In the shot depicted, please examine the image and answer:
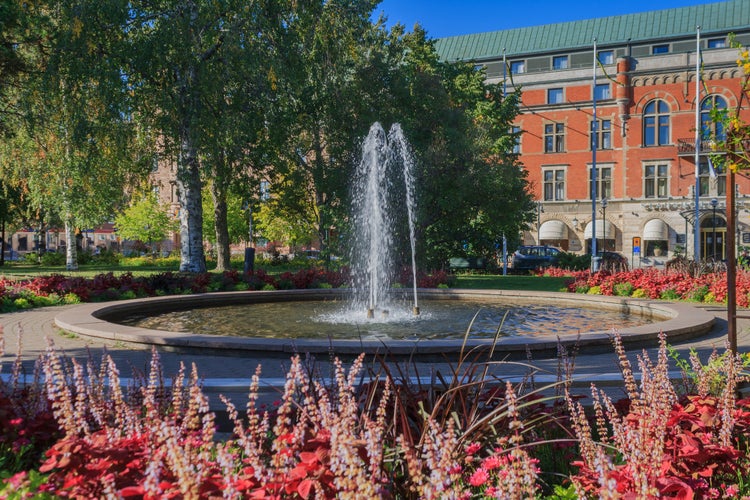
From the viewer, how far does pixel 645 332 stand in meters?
9.20

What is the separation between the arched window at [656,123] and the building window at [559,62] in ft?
25.7

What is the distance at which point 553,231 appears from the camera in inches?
2040

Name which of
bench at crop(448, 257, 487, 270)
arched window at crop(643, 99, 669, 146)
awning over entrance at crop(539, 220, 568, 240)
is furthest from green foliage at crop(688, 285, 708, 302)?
arched window at crop(643, 99, 669, 146)

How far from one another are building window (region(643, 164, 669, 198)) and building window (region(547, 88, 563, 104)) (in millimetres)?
8874

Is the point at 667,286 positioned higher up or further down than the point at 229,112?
further down

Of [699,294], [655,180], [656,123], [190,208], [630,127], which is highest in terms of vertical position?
[656,123]

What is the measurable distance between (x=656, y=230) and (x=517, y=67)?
18.2 m

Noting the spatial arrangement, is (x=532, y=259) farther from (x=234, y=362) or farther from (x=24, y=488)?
(x=24, y=488)

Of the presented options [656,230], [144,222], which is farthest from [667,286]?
[144,222]

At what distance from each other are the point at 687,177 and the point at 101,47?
144 ft

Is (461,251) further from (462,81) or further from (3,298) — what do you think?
(3,298)

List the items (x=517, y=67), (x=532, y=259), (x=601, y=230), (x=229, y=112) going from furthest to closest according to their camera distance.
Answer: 1. (x=517, y=67)
2. (x=601, y=230)
3. (x=532, y=259)
4. (x=229, y=112)

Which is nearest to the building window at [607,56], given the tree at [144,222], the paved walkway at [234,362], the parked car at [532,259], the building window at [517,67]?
the building window at [517,67]

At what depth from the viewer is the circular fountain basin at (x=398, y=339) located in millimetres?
8000
